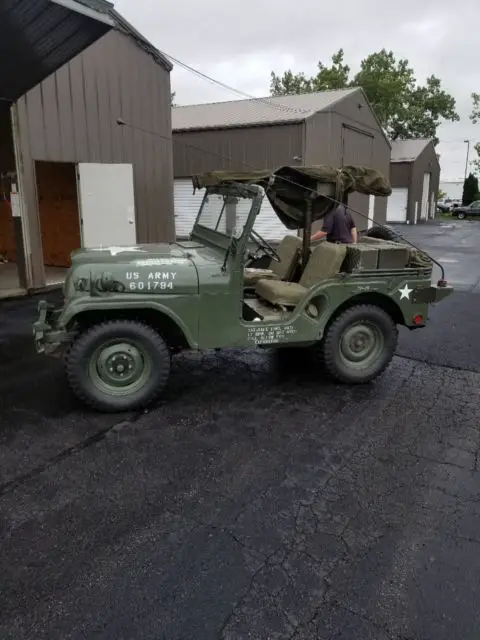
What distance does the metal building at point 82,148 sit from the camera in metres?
8.96

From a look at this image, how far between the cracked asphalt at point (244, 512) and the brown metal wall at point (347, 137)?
543 inches

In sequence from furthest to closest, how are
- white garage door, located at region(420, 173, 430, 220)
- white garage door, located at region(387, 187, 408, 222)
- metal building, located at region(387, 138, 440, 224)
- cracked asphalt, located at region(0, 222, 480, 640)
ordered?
white garage door, located at region(420, 173, 430, 220) → white garage door, located at region(387, 187, 408, 222) → metal building, located at region(387, 138, 440, 224) → cracked asphalt, located at region(0, 222, 480, 640)

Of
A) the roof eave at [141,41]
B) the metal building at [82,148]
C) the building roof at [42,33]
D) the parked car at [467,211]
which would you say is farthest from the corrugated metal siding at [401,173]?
the building roof at [42,33]

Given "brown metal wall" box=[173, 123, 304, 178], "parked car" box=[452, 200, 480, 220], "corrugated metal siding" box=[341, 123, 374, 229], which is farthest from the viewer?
"parked car" box=[452, 200, 480, 220]

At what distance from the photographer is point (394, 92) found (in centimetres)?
4331

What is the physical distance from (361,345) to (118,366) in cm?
241

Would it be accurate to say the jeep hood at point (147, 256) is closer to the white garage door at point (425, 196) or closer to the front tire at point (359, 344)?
the front tire at point (359, 344)

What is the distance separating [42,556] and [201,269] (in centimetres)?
258

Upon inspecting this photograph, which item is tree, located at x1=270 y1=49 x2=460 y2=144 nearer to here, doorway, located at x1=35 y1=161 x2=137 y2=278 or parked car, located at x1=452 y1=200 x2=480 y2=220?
parked car, located at x1=452 y1=200 x2=480 y2=220

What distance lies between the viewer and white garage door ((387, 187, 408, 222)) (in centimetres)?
3438

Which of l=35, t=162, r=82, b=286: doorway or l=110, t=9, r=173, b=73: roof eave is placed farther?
l=35, t=162, r=82, b=286: doorway

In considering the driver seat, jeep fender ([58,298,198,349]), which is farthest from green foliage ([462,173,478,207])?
jeep fender ([58,298,198,349])

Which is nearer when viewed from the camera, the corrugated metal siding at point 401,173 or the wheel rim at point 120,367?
the wheel rim at point 120,367

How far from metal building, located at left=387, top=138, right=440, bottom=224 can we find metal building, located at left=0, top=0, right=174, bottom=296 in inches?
988
